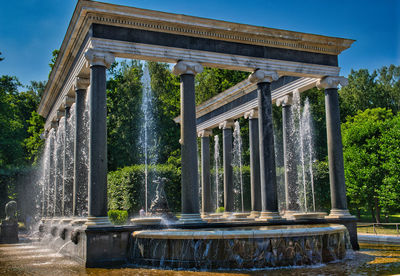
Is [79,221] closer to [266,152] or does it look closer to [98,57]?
[98,57]

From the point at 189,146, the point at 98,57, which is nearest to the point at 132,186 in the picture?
the point at 189,146

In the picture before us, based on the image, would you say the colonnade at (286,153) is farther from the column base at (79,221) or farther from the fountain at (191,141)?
the column base at (79,221)

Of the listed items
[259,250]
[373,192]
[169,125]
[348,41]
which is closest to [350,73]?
[169,125]

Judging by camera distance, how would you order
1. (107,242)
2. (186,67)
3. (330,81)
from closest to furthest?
(107,242) < (186,67) < (330,81)

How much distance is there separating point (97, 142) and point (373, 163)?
109ft

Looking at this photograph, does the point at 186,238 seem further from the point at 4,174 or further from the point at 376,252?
the point at 4,174

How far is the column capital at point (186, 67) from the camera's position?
24078 millimetres

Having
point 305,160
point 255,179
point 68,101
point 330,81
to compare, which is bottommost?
point 255,179

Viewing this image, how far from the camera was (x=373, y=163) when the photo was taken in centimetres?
4481

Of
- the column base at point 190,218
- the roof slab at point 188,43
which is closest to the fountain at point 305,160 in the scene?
the roof slab at point 188,43

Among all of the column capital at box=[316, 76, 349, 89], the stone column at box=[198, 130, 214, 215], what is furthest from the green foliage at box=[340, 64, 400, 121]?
the column capital at box=[316, 76, 349, 89]

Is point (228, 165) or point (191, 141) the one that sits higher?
point (191, 141)

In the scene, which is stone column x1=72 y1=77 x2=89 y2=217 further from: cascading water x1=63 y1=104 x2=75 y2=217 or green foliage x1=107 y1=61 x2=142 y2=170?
green foliage x1=107 y1=61 x2=142 y2=170

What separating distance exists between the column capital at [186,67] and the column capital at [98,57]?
12.5 ft
